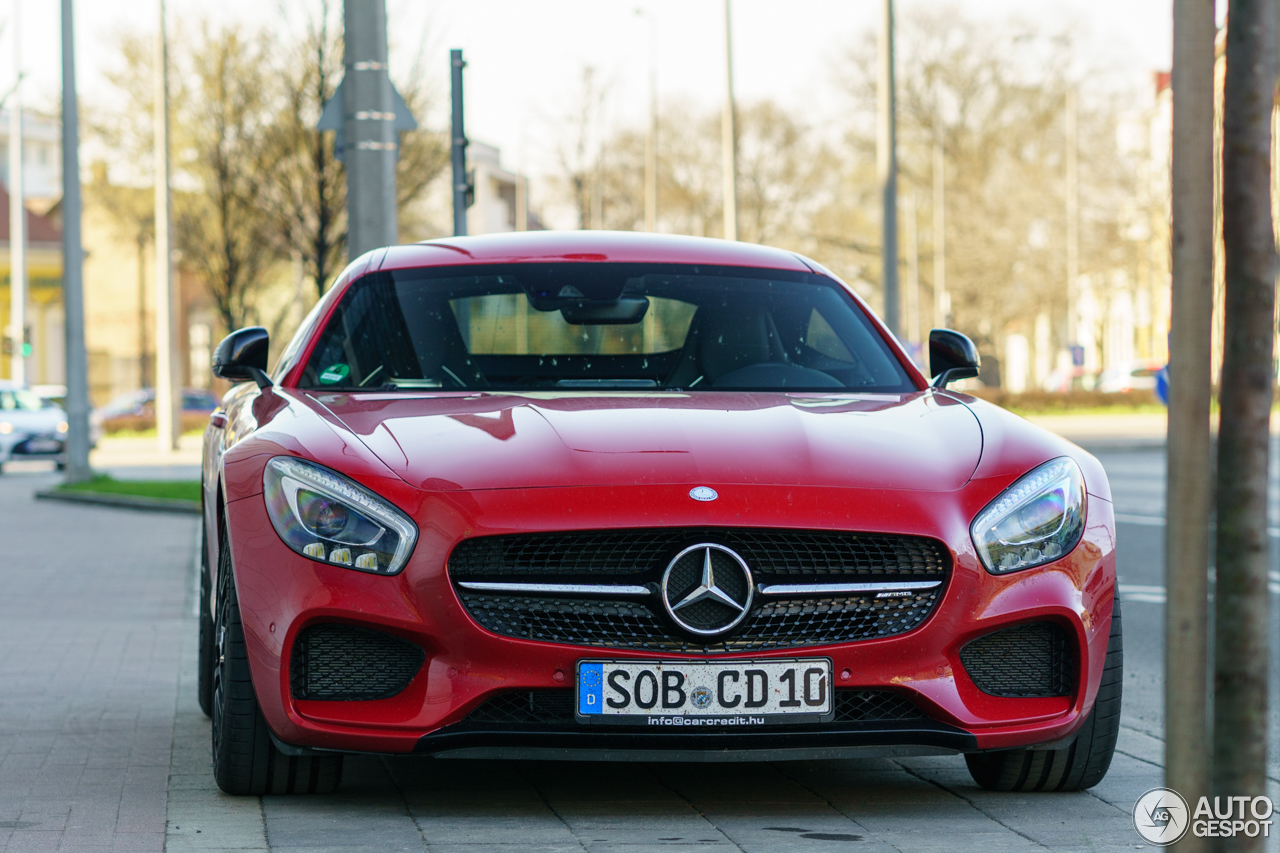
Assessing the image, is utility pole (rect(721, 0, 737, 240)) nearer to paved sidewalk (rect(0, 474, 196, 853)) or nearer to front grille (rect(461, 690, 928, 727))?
paved sidewalk (rect(0, 474, 196, 853))

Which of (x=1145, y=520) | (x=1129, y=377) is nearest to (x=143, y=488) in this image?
(x=1145, y=520)

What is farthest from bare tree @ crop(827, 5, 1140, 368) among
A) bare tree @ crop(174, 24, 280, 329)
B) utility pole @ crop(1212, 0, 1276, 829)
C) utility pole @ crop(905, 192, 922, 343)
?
utility pole @ crop(1212, 0, 1276, 829)

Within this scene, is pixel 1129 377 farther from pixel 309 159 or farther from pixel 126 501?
pixel 126 501

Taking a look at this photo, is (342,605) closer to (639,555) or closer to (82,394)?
(639,555)

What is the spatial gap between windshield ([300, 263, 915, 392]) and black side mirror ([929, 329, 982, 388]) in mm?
291

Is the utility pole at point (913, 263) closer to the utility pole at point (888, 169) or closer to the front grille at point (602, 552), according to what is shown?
Result: the utility pole at point (888, 169)

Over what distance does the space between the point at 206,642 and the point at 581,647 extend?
2166 mm

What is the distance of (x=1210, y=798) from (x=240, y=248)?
109 feet

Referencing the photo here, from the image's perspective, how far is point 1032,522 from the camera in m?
4.38

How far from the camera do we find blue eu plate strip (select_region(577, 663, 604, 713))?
4.14 m

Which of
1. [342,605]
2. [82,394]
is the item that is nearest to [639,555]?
[342,605]

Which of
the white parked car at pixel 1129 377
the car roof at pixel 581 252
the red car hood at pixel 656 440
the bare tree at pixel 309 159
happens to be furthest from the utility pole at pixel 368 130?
the white parked car at pixel 1129 377

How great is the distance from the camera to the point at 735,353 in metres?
5.59

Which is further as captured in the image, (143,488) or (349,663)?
(143,488)
